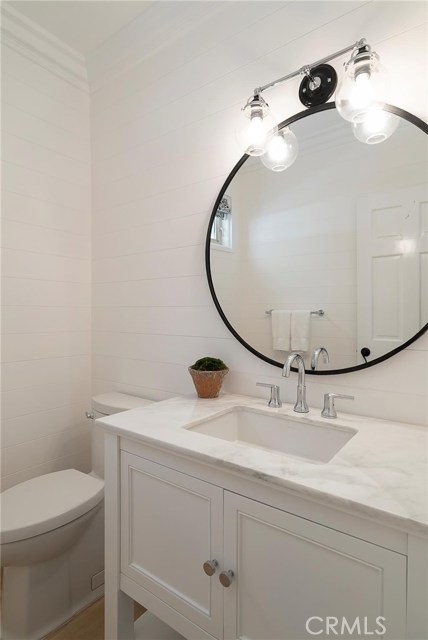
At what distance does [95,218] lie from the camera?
2000 mm

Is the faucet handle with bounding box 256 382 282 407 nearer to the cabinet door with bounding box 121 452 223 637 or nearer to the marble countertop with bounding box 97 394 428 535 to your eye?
the marble countertop with bounding box 97 394 428 535

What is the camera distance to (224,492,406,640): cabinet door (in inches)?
24.3

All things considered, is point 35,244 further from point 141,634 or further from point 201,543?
point 141,634

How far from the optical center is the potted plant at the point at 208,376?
1.30 m

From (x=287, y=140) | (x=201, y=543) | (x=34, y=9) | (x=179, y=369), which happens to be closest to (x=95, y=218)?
(x=34, y=9)

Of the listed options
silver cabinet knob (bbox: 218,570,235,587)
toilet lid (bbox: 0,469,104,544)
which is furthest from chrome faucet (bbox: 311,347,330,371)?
toilet lid (bbox: 0,469,104,544)

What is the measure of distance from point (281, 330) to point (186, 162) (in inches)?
35.9

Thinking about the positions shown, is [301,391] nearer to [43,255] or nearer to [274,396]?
[274,396]

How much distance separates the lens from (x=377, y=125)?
1009 mm

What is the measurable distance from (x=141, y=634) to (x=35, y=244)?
176cm

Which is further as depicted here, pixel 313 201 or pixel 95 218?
pixel 95 218

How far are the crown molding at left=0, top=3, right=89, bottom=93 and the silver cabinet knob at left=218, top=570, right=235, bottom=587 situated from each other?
2.33 m

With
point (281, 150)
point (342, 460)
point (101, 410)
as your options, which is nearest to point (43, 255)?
point (101, 410)

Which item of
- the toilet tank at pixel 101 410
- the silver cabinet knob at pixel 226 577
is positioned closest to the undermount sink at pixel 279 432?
the silver cabinet knob at pixel 226 577
